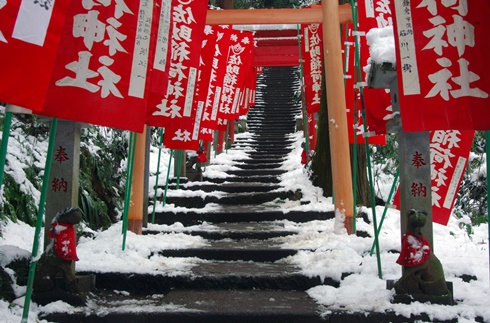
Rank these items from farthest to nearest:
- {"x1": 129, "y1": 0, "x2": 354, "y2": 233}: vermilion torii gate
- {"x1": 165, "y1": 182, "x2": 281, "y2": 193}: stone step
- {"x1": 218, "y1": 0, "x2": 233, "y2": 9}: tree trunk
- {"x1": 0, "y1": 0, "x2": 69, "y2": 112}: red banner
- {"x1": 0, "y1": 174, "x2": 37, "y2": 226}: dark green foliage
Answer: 1. {"x1": 218, "y1": 0, "x2": 233, "y2": 9}: tree trunk
2. {"x1": 165, "y1": 182, "x2": 281, "y2": 193}: stone step
3. {"x1": 129, "y1": 0, "x2": 354, "y2": 233}: vermilion torii gate
4. {"x1": 0, "y1": 174, "x2": 37, "y2": 226}: dark green foliage
5. {"x1": 0, "y1": 0, "x2": 69, "y2": 112}: red banner

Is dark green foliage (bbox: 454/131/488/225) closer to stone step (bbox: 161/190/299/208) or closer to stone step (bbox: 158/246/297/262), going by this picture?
stone step (bbox: 161/190/299/208)

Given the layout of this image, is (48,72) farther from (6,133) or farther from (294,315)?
(294,315)

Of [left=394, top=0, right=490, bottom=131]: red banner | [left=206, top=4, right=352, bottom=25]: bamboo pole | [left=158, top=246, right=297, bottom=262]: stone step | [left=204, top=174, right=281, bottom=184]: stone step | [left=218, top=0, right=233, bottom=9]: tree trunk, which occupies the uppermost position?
[left=218, top=0, right=233, bottom=9]: tree trunk

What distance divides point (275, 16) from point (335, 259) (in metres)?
4.00

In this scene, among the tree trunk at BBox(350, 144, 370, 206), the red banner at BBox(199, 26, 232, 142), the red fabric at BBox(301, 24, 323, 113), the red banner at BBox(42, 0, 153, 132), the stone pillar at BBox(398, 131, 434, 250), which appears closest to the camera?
the red banner at BBox(42, 0, 153, 132)

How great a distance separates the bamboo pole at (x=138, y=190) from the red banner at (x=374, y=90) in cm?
277

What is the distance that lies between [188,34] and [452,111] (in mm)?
3830

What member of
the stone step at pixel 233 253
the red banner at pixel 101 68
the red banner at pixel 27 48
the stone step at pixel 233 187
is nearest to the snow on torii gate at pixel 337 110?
the stone step at pixel 233 253

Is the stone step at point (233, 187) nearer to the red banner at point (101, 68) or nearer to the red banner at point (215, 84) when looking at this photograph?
the red banner at point (215, 84)

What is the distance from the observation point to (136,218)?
20.2ft

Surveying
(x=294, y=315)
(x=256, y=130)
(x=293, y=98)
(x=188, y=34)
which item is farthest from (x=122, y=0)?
(x=293, y=98)

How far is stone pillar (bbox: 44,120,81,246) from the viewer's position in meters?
4.01

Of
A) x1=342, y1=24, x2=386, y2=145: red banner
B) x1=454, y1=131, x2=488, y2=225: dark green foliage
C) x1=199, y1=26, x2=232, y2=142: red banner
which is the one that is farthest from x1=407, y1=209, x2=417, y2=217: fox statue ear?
x1=454, y1=131, x2=488, y2=225: dark green foliage

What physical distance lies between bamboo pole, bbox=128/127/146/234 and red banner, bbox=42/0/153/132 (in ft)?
7.20
